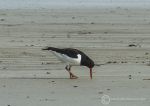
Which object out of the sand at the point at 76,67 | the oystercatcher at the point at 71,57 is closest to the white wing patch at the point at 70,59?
the oystercatcher at the point at 71,57

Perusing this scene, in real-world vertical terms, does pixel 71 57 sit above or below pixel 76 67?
above

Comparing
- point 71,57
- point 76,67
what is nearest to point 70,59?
point 71,57

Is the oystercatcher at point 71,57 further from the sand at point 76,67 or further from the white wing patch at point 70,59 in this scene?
the sand at point 76,67

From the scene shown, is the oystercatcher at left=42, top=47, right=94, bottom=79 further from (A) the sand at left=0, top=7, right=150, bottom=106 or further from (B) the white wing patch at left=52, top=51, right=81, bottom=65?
(A) the sand at left=0, top=7, right=150, bottom=106

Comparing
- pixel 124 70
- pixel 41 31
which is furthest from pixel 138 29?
pixel 124 70

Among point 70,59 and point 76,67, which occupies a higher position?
point 70,59

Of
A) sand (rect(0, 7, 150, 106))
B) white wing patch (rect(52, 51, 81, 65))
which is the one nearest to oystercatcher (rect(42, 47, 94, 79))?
white wing patch (rect(52, 51, 81, 65))

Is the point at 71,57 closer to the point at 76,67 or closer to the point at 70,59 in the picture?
the point at 70,59

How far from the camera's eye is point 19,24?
875 inches

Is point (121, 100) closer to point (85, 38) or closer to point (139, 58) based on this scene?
point (139, 58)

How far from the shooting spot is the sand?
859 centimetres

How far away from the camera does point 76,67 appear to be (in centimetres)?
1216

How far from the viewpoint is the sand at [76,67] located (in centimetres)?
859

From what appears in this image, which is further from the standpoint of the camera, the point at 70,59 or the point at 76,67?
the point at 76,67
